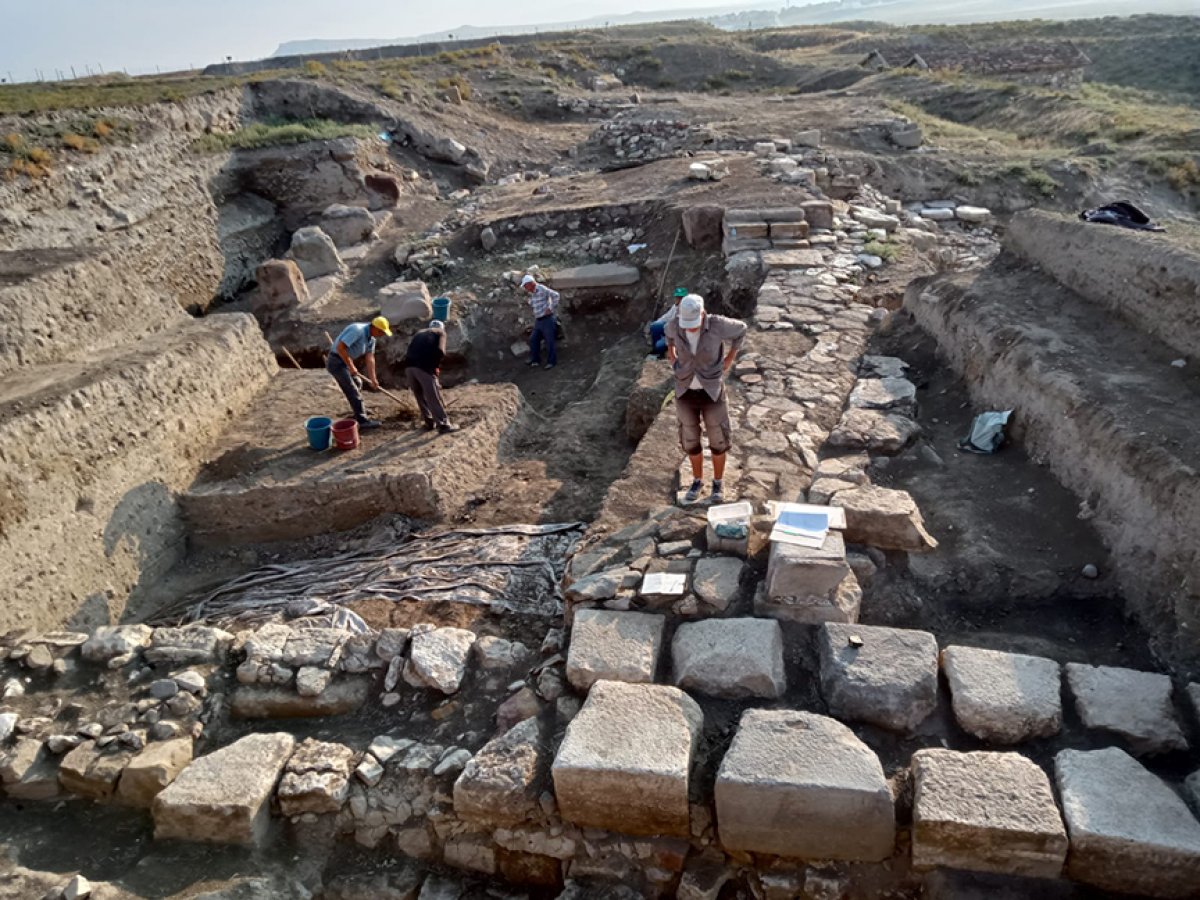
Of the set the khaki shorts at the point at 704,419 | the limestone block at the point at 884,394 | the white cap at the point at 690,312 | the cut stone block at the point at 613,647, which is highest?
the white cap at the point at 690,312

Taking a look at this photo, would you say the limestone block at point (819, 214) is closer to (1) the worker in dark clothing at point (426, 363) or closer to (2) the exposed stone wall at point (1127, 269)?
(2) the exposed stone wall at point (1127, 269)

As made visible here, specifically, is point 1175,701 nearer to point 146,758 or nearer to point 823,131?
point 146,758

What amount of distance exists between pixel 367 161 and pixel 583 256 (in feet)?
20.9

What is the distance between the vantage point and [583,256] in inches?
446

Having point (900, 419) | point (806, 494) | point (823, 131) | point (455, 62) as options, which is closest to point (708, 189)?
point (823, 131)

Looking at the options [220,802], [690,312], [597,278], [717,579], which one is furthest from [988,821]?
[597,278]

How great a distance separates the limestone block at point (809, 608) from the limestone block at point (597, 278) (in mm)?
7122

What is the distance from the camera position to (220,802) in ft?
10.9

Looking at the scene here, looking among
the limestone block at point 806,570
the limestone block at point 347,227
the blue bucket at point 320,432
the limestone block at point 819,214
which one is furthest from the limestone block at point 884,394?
the limestone block at point 347,227

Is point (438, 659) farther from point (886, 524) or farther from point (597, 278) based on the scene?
point (597, 278)

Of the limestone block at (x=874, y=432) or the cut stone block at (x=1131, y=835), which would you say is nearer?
the cut stone block at (x=1131, y=835)

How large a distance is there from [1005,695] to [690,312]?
2.53 m

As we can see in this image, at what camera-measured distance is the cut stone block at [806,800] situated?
2949mm

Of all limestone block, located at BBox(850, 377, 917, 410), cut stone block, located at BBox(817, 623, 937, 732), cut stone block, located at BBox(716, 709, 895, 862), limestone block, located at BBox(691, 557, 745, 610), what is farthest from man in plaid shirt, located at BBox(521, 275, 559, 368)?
cut stone block, located at BBox(716, 709, 895, 862)
